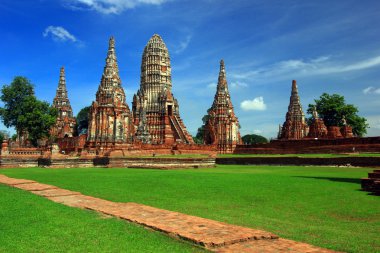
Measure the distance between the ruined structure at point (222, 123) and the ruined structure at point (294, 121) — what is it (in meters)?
11.7

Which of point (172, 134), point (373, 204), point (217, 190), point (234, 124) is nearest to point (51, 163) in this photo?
point (217, 190)

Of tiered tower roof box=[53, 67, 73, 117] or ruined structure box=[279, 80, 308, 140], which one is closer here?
ruined structure box=[279, 80, 308, 140]

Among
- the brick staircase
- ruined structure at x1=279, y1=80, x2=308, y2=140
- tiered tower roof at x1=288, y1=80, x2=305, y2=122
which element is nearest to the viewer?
the brick staircase

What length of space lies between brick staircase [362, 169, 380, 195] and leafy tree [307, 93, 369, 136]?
5640 centimetres

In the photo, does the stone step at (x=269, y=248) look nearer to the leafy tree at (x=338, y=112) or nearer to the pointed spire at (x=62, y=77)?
the leafy tree at (x=338, y=112)

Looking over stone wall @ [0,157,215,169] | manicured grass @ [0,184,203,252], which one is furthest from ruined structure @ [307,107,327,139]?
manicured grass @ [0,184,203,252]

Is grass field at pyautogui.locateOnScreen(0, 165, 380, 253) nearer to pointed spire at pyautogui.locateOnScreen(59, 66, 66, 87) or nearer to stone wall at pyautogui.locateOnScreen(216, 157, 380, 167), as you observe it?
stone wall at pyautogui.locateOnScreen(216, 157, 380, 167)

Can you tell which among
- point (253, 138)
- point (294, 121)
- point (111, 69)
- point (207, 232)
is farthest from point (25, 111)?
point (253, 138)

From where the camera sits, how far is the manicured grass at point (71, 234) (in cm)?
451

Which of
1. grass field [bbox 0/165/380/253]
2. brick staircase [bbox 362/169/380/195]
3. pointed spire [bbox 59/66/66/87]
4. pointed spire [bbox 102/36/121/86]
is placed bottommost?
grass field [bbox 0/165/380/253]

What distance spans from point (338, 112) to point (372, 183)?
59520 millimetres

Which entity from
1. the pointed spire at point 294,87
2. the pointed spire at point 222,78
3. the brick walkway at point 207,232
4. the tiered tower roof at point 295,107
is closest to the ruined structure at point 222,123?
the pointed spire at point 222,78

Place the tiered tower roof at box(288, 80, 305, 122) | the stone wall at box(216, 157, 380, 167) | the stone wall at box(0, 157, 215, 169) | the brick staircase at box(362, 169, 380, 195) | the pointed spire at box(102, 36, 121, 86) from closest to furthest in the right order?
1. the brick staircase at box(362, 169, 380, 195)
2. the stone wall at box(216, 157, 380, 167)
3. the stone wall at box(0, 157, 215, 169)
4. the pointed spire at box(102, 36, 121, 86)
5. the tiered tower roof at box(288, 80, 305, 122)

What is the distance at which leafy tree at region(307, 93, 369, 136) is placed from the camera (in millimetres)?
65062
